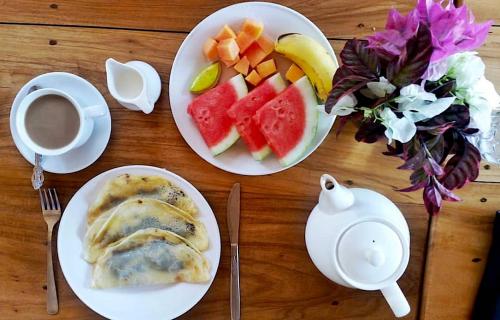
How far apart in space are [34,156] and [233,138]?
0.48 meters

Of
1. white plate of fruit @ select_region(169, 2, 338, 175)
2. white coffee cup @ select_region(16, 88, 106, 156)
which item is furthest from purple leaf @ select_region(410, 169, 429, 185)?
white coffee cup @ select_region(16, 88, 106, 156)

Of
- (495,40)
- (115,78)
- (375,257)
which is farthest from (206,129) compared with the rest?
(495,40)

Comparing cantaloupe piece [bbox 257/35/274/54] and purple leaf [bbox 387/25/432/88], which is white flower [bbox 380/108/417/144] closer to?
purple leaf [bbox 387/25/432/88]

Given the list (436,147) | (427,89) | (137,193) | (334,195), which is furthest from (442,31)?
(137,193)

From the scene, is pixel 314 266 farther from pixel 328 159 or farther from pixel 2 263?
pixel 2 263

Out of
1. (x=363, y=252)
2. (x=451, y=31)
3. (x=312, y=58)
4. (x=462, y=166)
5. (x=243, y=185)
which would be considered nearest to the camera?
(x=451, y=31)

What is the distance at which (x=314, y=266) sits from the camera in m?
1.38

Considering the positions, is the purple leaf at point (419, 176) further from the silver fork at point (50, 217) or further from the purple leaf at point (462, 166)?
the silver fork at point (50, 217)

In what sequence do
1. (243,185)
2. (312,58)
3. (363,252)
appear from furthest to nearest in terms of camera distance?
1. (243,185)
2. (312,58)
3. (363,252)

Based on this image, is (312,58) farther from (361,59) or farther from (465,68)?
(465,68)

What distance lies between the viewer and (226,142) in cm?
130

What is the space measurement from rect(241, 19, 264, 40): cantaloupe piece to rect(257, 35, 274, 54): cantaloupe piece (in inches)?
0.6

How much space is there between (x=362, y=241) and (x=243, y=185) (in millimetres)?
369

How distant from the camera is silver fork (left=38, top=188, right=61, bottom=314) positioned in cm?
134
